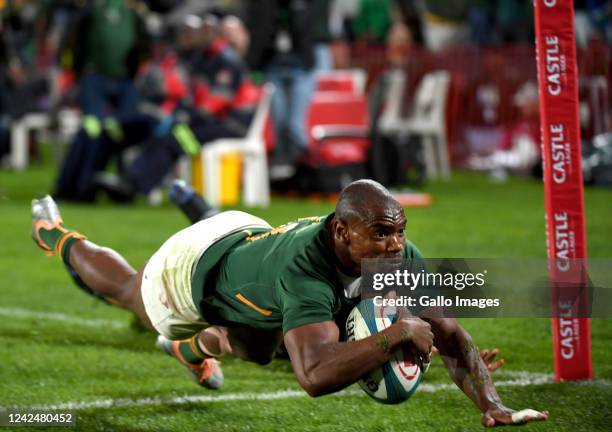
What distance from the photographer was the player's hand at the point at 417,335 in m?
4.80

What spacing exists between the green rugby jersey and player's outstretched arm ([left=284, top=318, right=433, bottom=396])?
0.24 feet

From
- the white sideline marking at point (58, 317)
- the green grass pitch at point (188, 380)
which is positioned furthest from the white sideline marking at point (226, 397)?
the white sideline marking at point (58, 317)

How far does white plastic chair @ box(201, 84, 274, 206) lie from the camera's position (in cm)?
1545

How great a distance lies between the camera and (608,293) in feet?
17.5

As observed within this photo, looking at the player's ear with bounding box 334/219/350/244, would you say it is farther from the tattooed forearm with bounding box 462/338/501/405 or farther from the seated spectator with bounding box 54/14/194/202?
the seated spectator with bounding box 54/14/194/202

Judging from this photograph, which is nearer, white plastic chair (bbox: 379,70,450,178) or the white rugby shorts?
the white rugby shorts

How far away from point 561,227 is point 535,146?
43.1ft

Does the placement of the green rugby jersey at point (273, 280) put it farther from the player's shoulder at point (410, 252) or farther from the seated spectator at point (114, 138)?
the seated spectator at point (114, 138)

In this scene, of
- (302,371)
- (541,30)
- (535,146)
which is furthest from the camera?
(535,146)

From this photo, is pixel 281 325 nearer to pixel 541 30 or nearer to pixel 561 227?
pixel 561 227

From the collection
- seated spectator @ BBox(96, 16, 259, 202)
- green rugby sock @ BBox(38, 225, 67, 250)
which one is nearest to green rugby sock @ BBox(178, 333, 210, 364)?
green rugby sock @ BBox(38, 225, 67, 250)

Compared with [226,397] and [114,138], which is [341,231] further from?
[114,138]

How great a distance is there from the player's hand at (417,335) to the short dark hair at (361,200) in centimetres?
45

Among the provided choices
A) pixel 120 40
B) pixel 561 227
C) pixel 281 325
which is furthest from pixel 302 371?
pixel 120 40
